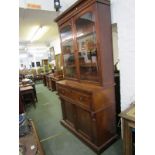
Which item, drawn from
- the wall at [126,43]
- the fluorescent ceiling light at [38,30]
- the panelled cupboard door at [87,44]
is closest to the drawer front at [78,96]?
the panelled cupboard door at [87,44]

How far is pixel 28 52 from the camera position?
10.8 metres

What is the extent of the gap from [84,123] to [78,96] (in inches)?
19.2

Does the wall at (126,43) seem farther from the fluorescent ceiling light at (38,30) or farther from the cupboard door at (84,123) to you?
the fluorescent ceiling light at (38,30)

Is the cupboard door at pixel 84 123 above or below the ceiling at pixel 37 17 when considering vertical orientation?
below

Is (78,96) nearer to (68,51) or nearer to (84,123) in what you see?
(84,123)

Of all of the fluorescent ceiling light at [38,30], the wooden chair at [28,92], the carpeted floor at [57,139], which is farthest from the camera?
the fluorescent ceiling light at [38,30]

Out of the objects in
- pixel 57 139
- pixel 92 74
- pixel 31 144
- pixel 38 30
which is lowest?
pixel 57 139

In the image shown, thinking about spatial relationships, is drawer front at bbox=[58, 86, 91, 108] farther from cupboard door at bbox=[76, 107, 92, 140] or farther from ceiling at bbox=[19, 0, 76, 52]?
ceiling at bbox=[19, 0, 76, 52]

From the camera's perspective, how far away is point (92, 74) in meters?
2.09

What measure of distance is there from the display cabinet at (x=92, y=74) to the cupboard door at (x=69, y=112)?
0.07ft

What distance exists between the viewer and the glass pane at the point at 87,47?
197 cm

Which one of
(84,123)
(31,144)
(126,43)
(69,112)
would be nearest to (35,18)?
(69,112)
